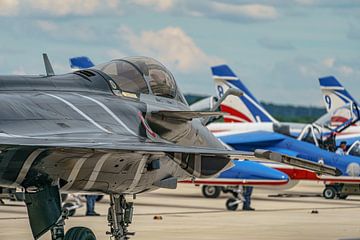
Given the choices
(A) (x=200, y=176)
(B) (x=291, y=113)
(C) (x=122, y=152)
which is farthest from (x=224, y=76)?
(B) (x=291, y=113)

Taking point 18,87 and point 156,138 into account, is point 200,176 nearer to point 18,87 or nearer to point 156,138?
point 156,138

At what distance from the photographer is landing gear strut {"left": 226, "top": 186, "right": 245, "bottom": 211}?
28203 millimetres

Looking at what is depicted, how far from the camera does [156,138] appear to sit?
533 inches

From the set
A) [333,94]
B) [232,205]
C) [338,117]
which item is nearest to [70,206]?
[232,205]

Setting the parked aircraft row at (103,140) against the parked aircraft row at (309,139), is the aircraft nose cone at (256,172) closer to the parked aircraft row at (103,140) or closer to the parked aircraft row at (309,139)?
the parked aircraft row at (309,139)

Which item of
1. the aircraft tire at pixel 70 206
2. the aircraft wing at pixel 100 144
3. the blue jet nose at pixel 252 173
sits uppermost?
the aircraft wing at pixel 100 144

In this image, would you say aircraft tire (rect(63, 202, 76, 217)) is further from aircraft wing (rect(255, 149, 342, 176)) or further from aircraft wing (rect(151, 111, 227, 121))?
aircraft wing (rect(255, 149, 342, 176))

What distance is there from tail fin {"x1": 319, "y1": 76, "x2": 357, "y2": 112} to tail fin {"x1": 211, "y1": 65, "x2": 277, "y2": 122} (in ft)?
24.4

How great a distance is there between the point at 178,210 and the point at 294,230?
6491mm

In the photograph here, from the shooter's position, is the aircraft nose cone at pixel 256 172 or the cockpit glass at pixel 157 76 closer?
the cockpit glass at pixel 157 76

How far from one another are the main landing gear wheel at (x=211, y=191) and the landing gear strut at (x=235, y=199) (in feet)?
13.1

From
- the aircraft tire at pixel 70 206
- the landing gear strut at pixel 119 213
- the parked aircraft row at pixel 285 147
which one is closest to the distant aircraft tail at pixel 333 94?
the parked aircraft row at pixel 285 147

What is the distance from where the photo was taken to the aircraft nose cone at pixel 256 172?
28.5m

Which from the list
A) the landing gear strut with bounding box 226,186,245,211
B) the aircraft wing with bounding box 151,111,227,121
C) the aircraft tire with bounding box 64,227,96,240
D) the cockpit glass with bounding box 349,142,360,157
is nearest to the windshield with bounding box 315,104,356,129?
the cockpit glass with bounding box 349,142,360,157
